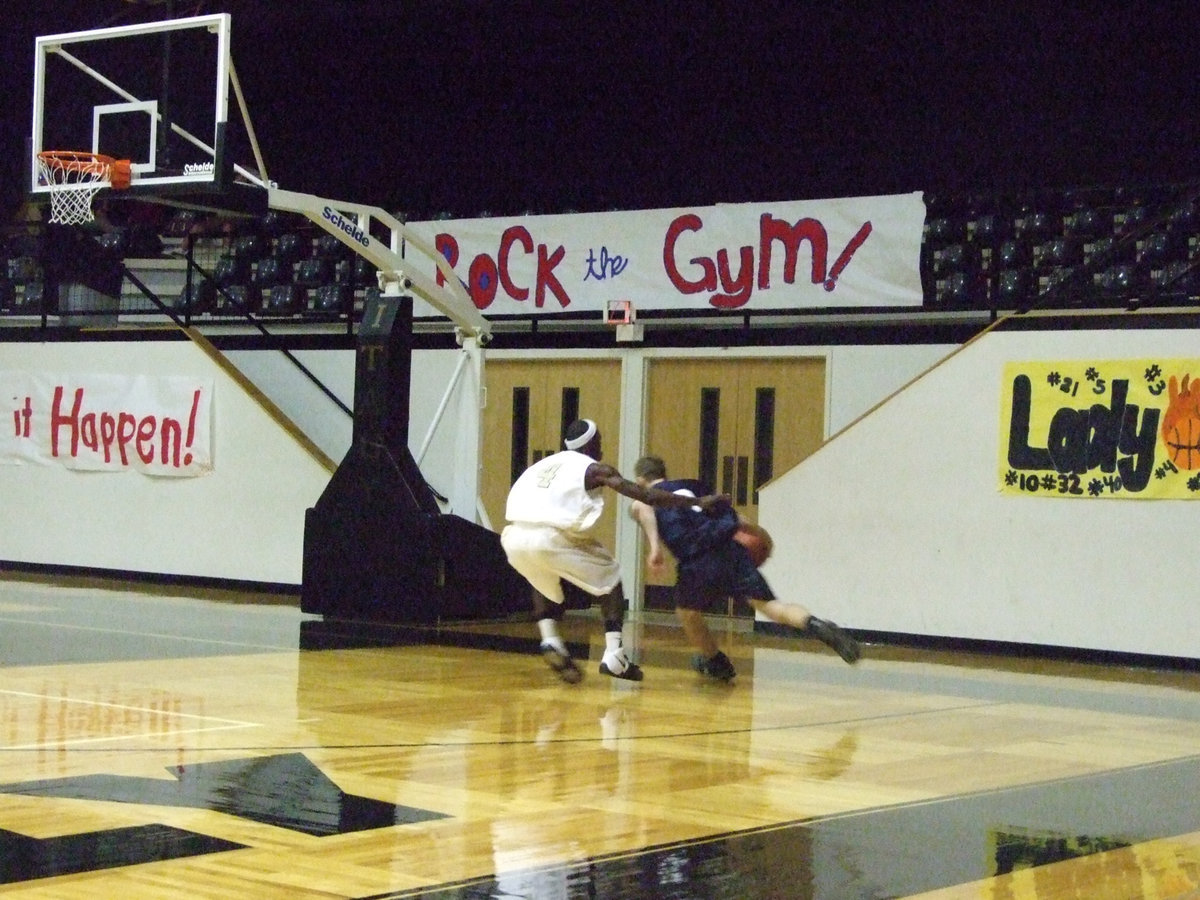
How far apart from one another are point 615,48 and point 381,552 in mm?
8081

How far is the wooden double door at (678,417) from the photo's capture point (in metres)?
17.8

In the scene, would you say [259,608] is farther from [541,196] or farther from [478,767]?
[478,767]

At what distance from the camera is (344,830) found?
663cm

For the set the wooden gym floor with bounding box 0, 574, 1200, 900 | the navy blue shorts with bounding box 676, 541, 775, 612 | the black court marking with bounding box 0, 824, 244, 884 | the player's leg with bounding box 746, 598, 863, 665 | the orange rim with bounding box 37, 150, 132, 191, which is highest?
the orange rim with bounding box 37, 150, 132, 191

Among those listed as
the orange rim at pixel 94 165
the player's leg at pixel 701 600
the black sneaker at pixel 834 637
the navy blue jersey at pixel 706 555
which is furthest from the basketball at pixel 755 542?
the orange rim at pixel 94 165

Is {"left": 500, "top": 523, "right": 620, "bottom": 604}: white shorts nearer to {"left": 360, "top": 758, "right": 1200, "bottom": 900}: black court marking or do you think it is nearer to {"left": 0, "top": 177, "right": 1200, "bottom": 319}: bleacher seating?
{"left": 360, "top": 758, "right": 1200, "bottom": 900}: black court marking

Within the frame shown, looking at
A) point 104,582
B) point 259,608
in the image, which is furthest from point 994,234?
point 104,582

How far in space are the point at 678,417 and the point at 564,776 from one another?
1061 centimetres

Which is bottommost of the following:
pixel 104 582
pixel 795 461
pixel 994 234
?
pixel 104 582

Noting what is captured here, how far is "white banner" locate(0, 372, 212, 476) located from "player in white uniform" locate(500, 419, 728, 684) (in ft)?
28.4

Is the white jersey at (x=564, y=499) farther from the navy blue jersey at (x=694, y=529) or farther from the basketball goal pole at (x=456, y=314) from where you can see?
the basketball goal pole at (x=456, y=314)

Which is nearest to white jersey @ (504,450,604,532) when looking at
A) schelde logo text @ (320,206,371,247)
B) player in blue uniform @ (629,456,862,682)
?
player in blue uniform @ (629,456,862,682)

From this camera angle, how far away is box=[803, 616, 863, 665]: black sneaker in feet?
37.3

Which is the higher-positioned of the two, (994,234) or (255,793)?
(994,234)
